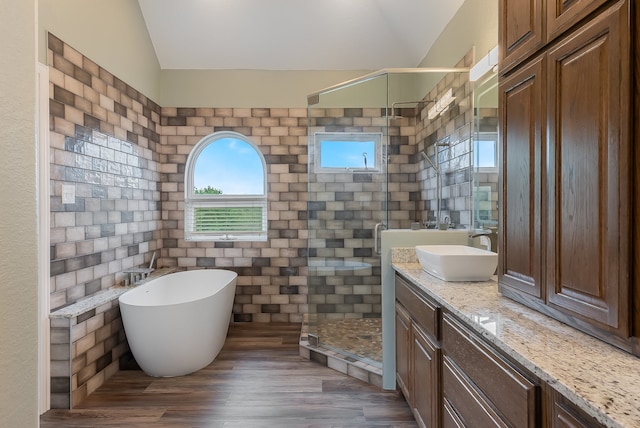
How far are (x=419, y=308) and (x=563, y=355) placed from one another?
0.99 m

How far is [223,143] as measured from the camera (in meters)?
4.23

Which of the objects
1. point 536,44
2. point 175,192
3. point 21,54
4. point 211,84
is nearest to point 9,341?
point 21,54

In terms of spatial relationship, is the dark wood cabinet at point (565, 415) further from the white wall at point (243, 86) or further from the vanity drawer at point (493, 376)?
the white wall at point (243, 86)

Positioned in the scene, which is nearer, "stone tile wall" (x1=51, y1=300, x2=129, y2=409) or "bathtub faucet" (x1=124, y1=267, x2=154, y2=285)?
"stone tile wall" (x1=51, y1=300, x2=129, y2=409)

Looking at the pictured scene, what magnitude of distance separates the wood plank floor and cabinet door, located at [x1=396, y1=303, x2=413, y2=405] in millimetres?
172

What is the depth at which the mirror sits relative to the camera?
7.09ft

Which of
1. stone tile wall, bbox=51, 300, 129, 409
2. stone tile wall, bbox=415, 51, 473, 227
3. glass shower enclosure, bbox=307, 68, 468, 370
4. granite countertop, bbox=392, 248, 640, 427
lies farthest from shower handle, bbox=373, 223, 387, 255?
stone tile wall, bbox=51, 300, 129, 409

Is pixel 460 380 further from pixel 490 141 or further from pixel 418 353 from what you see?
pixel 490 141

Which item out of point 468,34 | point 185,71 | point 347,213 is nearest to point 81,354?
point 347,213

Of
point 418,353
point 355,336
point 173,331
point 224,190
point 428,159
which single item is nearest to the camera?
point 418,353

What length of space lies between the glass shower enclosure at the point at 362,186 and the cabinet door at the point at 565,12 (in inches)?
60.2

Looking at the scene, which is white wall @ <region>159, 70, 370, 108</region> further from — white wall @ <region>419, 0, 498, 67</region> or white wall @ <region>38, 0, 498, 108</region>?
white wall @ <region>419, 0, 498, 67</region>

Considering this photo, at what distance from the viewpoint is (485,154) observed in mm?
2305

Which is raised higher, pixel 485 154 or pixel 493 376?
pixel 485 154
